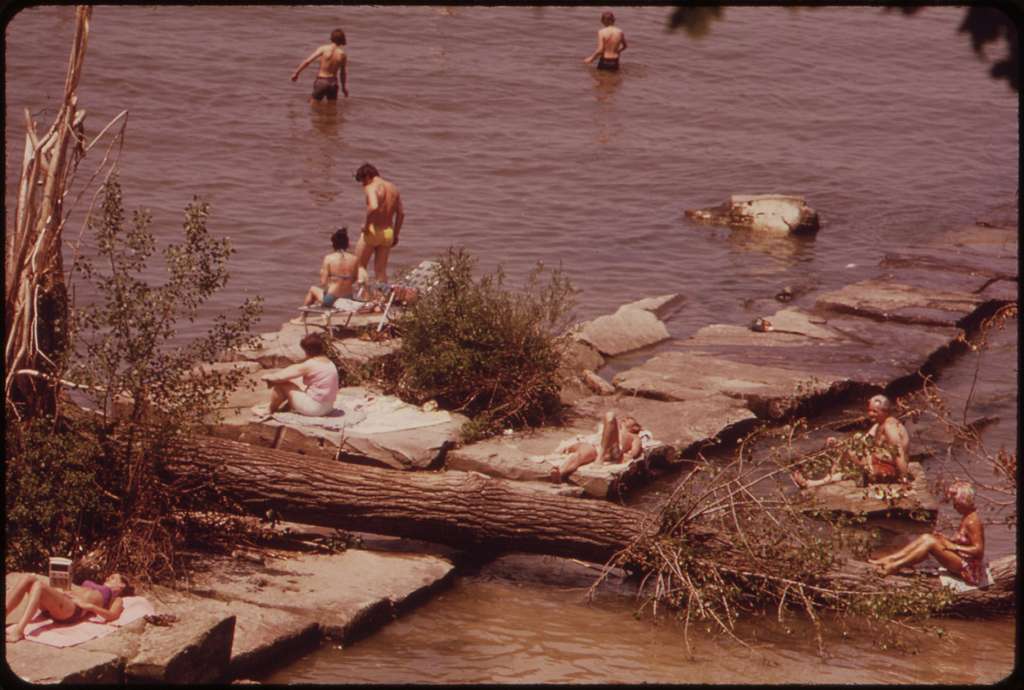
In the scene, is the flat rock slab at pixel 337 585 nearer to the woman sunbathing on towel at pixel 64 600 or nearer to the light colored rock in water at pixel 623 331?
the woman sunbathing on towel at pixel 64 600

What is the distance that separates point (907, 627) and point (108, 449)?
501 centimetres

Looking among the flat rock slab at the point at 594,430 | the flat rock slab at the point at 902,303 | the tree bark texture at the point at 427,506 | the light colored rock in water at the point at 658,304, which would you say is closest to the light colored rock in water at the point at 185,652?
the tree bark texture at the point at 427,506

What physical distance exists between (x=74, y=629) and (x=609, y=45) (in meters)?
23.4

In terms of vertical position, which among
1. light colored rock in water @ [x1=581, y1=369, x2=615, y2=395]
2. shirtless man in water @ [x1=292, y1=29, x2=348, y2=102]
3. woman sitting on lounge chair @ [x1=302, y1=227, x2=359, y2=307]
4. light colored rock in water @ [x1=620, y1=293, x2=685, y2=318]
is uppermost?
shirtless man in water @ [x1=292, y1=29, x2=348, y2=102]

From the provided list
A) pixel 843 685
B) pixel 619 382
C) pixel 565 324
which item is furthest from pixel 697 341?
pixel 843 685

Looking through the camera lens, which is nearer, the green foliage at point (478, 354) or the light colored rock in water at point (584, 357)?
the green foliage at point (478, 354)

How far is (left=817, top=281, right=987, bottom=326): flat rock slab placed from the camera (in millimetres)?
16922

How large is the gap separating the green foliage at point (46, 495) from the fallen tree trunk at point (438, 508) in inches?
39.1

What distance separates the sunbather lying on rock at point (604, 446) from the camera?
11.6 metres

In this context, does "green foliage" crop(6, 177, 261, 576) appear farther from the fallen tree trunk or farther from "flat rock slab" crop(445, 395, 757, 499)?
"flat rock slab" crop(445, 395, 757, 499)

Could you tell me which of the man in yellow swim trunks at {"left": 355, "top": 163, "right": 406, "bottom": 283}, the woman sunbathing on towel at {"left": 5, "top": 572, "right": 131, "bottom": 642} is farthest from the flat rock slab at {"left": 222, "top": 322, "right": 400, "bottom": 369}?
the woman sunbathing on towel at {"left": 5, "top": 572, "right": 131, "bottom": 642}

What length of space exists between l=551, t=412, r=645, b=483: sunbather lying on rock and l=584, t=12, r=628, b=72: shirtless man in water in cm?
1899

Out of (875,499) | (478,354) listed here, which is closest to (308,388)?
(478,354)

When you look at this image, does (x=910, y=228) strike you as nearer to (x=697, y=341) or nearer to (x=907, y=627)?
(x=697, y=341)
